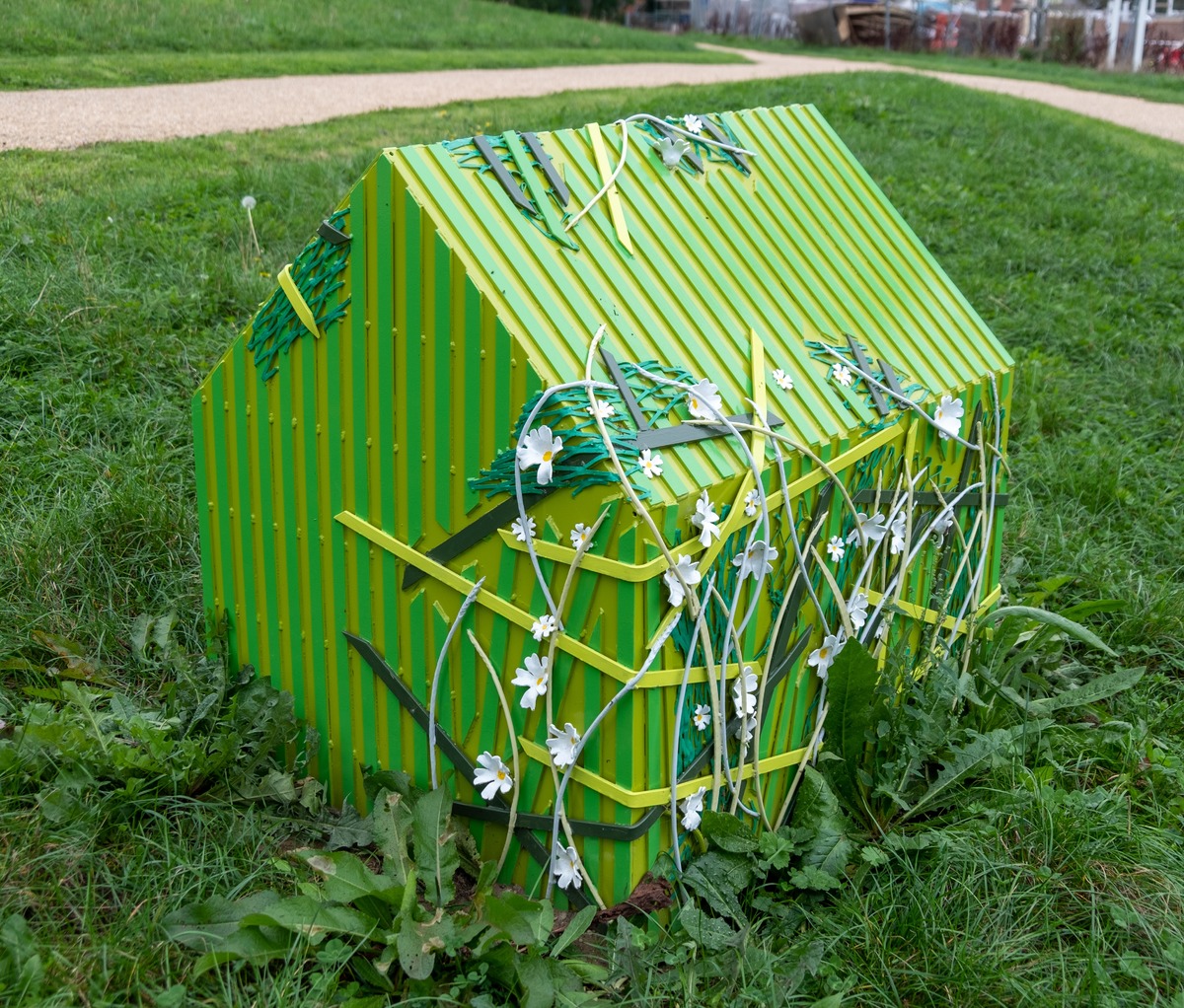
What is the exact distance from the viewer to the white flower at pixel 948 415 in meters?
3.04

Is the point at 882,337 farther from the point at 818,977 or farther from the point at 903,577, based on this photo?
the point at 818,977

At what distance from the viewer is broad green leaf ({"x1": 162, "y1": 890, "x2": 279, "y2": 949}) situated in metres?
2.33

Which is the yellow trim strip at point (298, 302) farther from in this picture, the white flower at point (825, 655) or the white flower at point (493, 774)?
the white flower at point (825, 655)

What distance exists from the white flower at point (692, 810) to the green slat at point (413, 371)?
0.81 meters

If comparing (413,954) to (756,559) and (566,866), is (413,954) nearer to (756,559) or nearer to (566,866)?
(566,866)

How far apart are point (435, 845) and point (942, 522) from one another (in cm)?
160

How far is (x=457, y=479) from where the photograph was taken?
95.6 inches

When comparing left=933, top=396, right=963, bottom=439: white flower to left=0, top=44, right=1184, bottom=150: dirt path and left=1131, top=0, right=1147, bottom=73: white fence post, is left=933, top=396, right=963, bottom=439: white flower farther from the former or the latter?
left=1131, top=0, right=1147, bottom=73: white fence post

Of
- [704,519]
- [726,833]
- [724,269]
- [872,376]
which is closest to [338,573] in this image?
[704,519]

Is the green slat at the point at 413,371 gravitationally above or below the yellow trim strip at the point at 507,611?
above

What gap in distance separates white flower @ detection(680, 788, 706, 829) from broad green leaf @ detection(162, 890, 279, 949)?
0.87 meters

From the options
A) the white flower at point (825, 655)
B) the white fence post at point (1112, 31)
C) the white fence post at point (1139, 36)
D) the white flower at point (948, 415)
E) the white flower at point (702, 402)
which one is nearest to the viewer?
the white flower at point (702, 402)

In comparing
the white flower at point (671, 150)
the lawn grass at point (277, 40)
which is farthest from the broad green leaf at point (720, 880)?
the lawn grass at point (277, 40)

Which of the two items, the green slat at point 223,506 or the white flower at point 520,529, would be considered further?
the green slat at point 223,506
